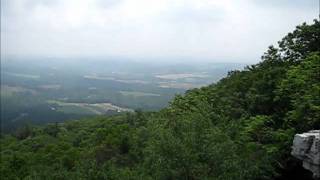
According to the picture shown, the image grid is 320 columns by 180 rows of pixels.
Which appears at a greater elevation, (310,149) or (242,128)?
(310,149)

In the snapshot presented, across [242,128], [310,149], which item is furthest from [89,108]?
[310,149]

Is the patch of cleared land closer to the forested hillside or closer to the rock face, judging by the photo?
the forested hillside

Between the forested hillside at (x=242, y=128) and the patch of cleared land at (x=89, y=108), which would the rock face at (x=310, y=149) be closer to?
the forested hillside at (x=242, y=128)

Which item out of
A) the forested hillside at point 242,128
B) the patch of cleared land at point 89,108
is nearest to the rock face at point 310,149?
the forested hillside at point 242,128

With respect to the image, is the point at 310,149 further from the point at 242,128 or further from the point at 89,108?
the point at 89,108

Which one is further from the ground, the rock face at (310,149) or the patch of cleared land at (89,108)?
the rock face at (310,149)

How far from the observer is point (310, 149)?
13.1 meters

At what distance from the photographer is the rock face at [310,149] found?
12867 mm

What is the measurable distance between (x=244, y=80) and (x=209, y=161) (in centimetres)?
1308

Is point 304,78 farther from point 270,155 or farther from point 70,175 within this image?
point 70,175

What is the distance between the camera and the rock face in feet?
42.2

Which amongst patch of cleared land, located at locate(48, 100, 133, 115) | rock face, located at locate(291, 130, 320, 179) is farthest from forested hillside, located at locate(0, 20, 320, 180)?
patch of cleared land, located at locate(48, 100, 133, 115)

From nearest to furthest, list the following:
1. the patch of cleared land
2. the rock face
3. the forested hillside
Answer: the rock face < the forested hillside < the patch of cleared land

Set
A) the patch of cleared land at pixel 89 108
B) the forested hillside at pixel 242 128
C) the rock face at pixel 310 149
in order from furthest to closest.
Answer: the patch of cleared land at pixel 89 108 → the forested hillside at pixel 242 128 → the rock face at pixel 310 149
